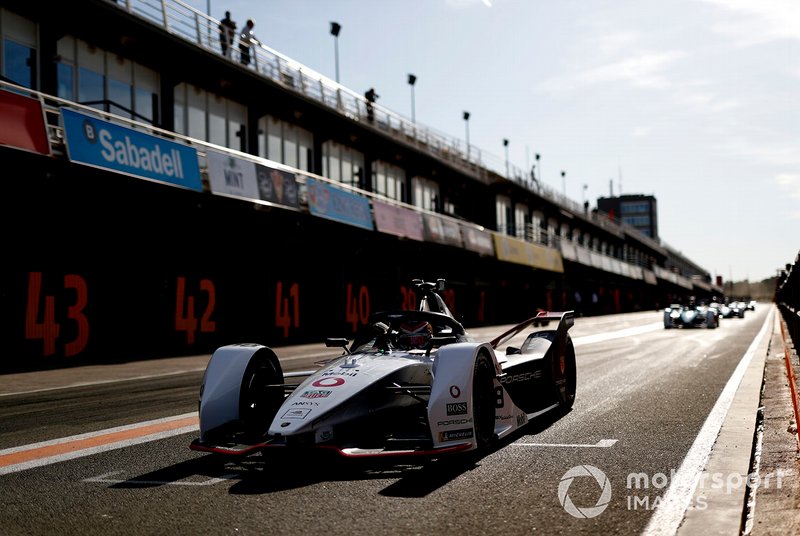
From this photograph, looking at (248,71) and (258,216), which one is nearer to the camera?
(258,216)

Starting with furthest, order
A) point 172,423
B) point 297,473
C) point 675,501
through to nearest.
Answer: point 172,423, point 297,473, point 675,501

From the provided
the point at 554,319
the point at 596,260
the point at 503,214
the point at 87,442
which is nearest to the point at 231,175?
the point at 554,319

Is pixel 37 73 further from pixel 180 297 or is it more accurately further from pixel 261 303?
A: pixel 261 303

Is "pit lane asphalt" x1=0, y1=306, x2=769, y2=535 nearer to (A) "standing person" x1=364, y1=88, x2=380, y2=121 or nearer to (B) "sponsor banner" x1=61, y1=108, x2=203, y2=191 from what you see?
(B) "sponsor banner" x1=61, y1=108, x2=203, y2=191

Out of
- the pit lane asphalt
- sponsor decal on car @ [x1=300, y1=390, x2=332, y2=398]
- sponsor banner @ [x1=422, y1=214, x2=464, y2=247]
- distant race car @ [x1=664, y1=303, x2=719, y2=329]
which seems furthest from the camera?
sponsor banner @ [x1=422, y1=214, x2=464, y2=247]

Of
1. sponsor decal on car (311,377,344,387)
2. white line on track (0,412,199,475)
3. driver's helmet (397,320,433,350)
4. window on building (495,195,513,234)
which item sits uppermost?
window on building (495,195,513,234)

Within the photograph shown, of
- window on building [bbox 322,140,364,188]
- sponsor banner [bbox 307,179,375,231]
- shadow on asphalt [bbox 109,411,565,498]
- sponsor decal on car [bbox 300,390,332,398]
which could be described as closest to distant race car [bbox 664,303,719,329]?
sponsor banner [bbox 307,179,375,231]

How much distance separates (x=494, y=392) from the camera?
22.1 ft

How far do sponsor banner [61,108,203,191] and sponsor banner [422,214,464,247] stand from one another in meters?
17.0

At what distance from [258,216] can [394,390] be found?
20.7 meters

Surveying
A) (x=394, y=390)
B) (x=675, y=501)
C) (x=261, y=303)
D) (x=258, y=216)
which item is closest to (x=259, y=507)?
(x=394, y=390)

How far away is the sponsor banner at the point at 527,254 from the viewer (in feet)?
154

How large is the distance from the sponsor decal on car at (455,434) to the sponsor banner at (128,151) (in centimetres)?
1405

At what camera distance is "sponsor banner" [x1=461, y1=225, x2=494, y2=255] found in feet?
136
